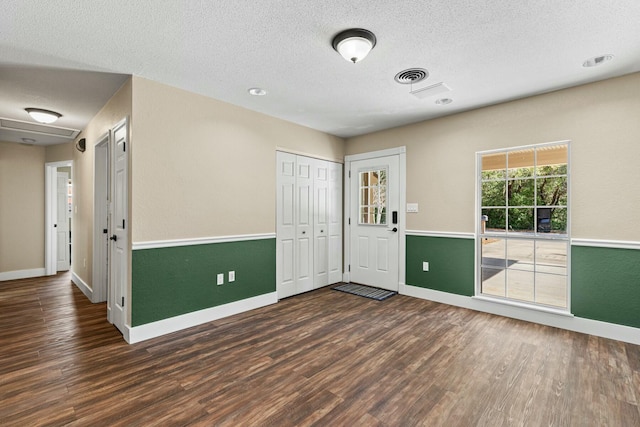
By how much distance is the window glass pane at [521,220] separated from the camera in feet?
11.7

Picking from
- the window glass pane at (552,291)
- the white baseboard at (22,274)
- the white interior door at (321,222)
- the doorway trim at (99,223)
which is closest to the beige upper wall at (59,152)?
the doorway trim at (99,223)

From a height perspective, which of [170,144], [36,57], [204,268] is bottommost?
[204,268]

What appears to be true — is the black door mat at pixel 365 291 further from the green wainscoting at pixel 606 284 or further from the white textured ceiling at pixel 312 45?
the white textured ceiling at pixel 312 45

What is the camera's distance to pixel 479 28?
2.16 m

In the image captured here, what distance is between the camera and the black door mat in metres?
4.35

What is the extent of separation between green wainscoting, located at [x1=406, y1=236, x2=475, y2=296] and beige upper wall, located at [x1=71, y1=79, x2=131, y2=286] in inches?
157

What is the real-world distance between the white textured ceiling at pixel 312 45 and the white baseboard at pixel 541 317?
97.2 inches

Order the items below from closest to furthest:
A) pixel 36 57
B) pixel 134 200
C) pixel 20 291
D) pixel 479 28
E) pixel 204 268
→ pixel 479 28 → pixel 36 57 → pixel 134 200 → pixel 204 268 → pixel 20 291

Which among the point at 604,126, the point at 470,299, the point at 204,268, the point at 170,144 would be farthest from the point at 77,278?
the point at 604,126

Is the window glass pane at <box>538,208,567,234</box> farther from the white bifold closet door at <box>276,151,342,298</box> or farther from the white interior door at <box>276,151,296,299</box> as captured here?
the white interior door at <box>276,151,296,299</box>

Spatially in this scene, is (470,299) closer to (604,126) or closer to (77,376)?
(604,126)

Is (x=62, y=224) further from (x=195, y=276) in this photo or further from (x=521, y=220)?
(x=521, y=220)

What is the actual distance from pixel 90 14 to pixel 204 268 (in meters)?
2.43

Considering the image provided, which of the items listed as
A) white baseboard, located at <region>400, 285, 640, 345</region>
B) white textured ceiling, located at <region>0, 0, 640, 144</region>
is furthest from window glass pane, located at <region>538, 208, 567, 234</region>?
white textured ceiling, located at <region>0, 0, 640, 144</region>
